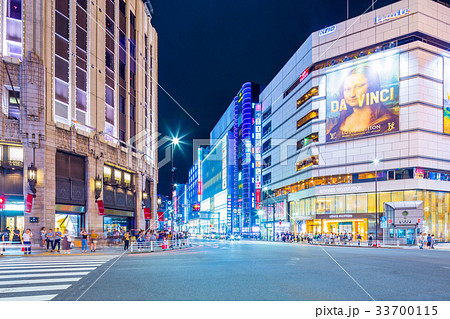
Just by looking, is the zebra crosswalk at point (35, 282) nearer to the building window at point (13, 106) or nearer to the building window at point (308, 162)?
the building window at point (13, 106)

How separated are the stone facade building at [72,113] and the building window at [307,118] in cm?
3290

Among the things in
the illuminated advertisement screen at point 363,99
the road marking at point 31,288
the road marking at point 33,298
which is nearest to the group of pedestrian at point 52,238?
the road marking at point 31,288

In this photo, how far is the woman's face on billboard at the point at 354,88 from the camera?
195ft

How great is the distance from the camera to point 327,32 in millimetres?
65625

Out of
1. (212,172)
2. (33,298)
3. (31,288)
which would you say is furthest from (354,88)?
(212,172)

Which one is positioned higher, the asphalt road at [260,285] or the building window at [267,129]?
the building window at [267,129]

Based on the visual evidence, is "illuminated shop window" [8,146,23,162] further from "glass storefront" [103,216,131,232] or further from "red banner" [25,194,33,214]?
"glass storefront" [103,216,131,232]

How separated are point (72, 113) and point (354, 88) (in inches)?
1800

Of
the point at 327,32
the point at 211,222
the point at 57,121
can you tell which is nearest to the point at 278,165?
the point at 327,32

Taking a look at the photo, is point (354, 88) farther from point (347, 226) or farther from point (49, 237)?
point (49, 237)

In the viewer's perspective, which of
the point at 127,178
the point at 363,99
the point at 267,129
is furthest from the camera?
the point at 267,129

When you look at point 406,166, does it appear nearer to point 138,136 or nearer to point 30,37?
point 138,136

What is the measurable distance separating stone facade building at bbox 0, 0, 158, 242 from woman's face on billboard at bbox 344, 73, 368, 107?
34.4 metres

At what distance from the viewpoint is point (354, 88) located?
60594mm
